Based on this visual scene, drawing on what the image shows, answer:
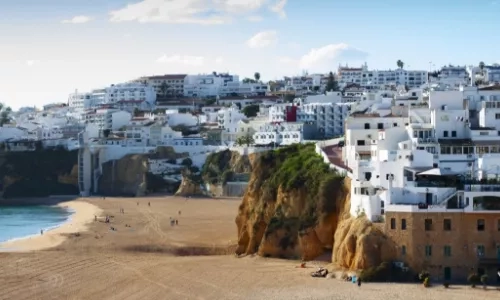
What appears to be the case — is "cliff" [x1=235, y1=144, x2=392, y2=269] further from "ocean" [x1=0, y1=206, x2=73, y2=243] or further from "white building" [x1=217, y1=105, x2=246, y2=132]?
"white building" [x1=217, y1=105, x2=246, y2=132]

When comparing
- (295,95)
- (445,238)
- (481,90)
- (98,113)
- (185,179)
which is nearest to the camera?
(445,238)

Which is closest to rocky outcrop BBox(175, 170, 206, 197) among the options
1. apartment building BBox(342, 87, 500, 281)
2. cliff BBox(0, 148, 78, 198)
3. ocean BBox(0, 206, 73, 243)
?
ocean BBox(0, 206, 73, 243)

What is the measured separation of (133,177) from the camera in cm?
8350

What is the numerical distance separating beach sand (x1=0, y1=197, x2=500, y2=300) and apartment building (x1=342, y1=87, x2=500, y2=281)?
1.61 m

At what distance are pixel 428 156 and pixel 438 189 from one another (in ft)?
9.52

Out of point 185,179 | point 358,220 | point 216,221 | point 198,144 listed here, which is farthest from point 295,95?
point 358,220

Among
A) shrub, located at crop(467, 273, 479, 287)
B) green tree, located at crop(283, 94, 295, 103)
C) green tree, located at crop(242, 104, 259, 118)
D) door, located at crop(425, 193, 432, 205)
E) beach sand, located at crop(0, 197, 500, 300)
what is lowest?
beach sand, located at crop(0, 197, 500, 300)

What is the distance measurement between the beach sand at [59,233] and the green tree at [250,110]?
113 ft

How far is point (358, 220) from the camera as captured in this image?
3525cm

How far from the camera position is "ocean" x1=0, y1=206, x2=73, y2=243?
5838 centimetres

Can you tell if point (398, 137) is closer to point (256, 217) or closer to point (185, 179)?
point (256, 217)

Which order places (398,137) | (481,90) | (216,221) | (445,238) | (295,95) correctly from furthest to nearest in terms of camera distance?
(295,95), (216,221), (481,90), (398,137), (445,238)

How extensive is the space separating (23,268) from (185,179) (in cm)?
3690

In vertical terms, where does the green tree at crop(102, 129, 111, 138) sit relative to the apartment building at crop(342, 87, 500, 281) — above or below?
above
